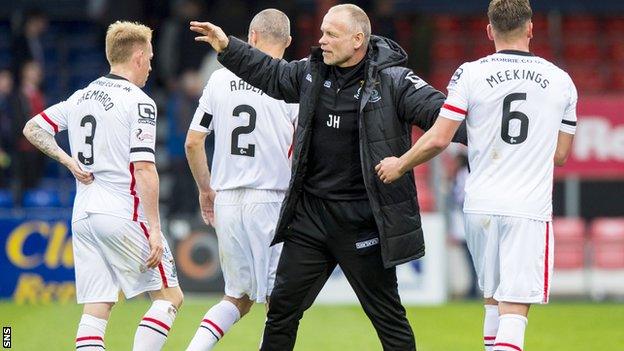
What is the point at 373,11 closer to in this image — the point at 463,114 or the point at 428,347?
the point at 428,347

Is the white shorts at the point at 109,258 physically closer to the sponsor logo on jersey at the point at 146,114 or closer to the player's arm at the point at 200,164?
the sponsor logo on jersey at the point at 146,114

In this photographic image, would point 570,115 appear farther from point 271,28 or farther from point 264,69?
point 271,28

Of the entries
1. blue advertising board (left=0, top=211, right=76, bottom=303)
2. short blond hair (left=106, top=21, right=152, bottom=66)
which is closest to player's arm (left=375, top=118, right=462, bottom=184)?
short blond hair (left=106, top=21, right=152, bottom=66)

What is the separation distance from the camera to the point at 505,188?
7.09 m

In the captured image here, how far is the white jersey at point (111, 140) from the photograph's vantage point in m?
7.71

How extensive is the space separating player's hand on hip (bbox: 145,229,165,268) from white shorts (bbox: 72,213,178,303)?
0.56 ft

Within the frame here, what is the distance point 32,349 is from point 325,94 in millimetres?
4056

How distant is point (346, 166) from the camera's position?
7.46 meters

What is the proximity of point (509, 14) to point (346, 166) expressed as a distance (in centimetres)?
132

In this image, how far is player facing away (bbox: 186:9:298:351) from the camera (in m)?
8.56

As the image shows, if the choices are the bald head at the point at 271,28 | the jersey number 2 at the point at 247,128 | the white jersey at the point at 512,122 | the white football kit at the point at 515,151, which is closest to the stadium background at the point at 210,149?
the jersey number 2 at the point at 247,128

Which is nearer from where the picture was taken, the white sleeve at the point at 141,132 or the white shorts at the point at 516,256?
the white shorts at the point at 516,256

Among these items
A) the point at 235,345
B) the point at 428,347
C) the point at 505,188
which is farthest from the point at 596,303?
the point at 505,188

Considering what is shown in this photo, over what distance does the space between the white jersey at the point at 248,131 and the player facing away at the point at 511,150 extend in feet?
5.22
